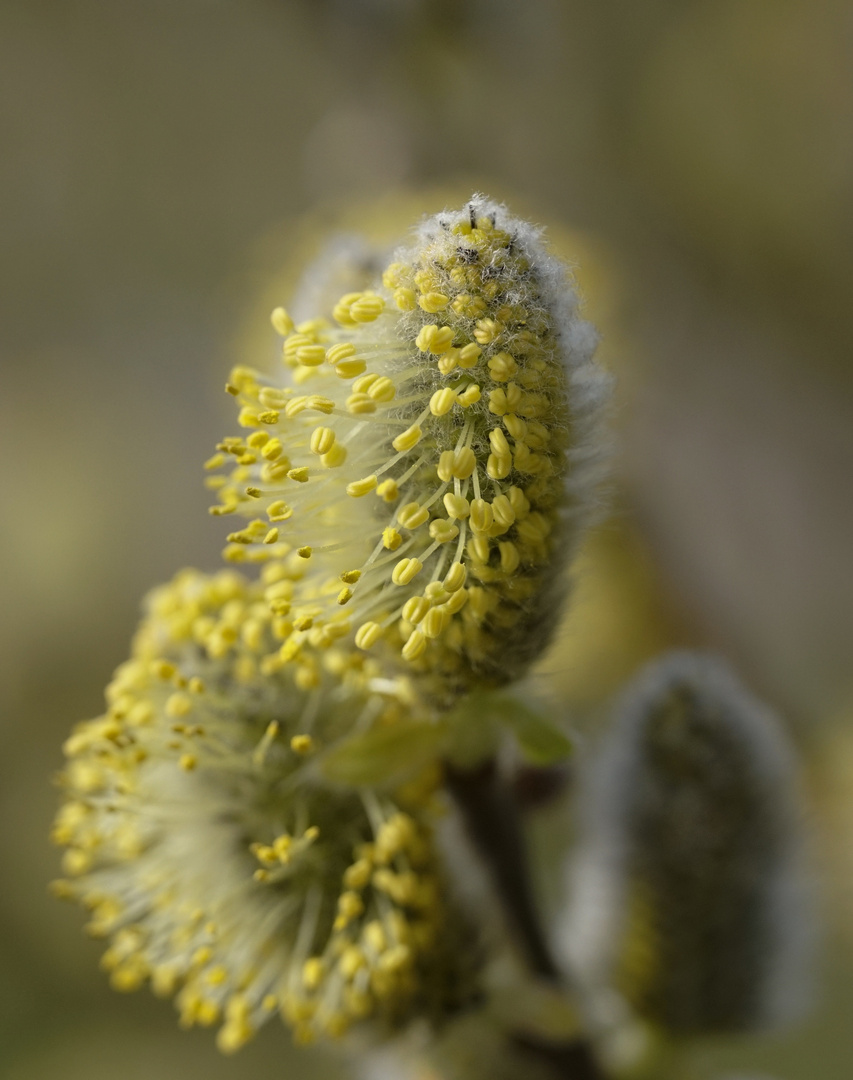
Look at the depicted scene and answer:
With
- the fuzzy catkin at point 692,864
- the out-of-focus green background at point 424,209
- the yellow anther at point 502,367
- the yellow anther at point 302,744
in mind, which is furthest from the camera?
the out-of-focus green background at point 424,209

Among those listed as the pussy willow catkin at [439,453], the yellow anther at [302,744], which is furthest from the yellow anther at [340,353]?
the yellow anther at [302,744]

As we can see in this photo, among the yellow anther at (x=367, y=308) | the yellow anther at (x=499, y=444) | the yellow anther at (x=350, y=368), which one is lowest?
the yellow anther at (x=499, y=444)

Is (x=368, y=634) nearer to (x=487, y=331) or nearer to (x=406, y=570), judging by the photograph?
(x=406, y=570)

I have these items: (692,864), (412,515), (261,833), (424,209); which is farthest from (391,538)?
(424,209)

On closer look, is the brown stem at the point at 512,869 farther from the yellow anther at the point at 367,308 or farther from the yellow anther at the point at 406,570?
the yellow anther at the point at 367,308

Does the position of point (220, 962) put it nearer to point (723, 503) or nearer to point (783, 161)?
point (723, 503)

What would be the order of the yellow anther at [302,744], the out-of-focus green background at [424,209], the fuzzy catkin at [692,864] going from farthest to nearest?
the out-of-focus green background at [424,209] < the fuzzy catkin at [692,864] < the yellow anther at [302,744]

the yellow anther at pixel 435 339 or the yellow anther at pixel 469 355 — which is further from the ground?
the yellow anther at pixel 435 339
